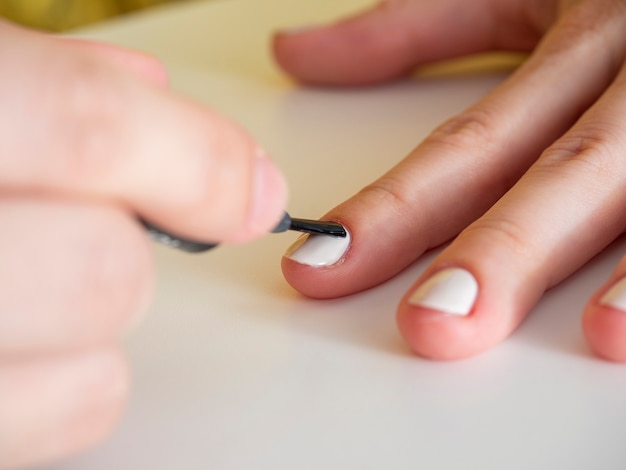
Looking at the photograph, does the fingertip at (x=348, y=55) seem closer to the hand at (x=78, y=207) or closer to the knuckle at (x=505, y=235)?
the knuckle at (x=505, y=235)

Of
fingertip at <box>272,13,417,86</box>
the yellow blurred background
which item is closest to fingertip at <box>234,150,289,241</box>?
fingertip at <box>272,13,417,86</box>

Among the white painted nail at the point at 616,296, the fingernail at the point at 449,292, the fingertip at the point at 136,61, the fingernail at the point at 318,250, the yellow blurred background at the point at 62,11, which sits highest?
the fingertip at the point at 136,61

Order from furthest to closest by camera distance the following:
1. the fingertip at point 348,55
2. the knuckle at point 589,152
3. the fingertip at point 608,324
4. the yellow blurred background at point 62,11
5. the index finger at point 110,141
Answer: the yellow blurred background at point 62,11
the fingertip at point 348,55
the knuckle at point 589,152
the fingertip at point 608,324
the index finger at point 110,141

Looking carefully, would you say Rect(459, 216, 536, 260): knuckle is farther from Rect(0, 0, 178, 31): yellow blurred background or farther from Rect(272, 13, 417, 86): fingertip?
Rect(0, 0, 178, 31): yellow blurred background

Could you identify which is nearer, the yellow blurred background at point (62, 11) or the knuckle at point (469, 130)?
the knuckle at point (469, 130)

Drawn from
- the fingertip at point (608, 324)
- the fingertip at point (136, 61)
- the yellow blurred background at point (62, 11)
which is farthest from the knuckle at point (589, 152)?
the yellow blurred background at point (62, 11)

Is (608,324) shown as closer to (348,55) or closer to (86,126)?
(86,126)
